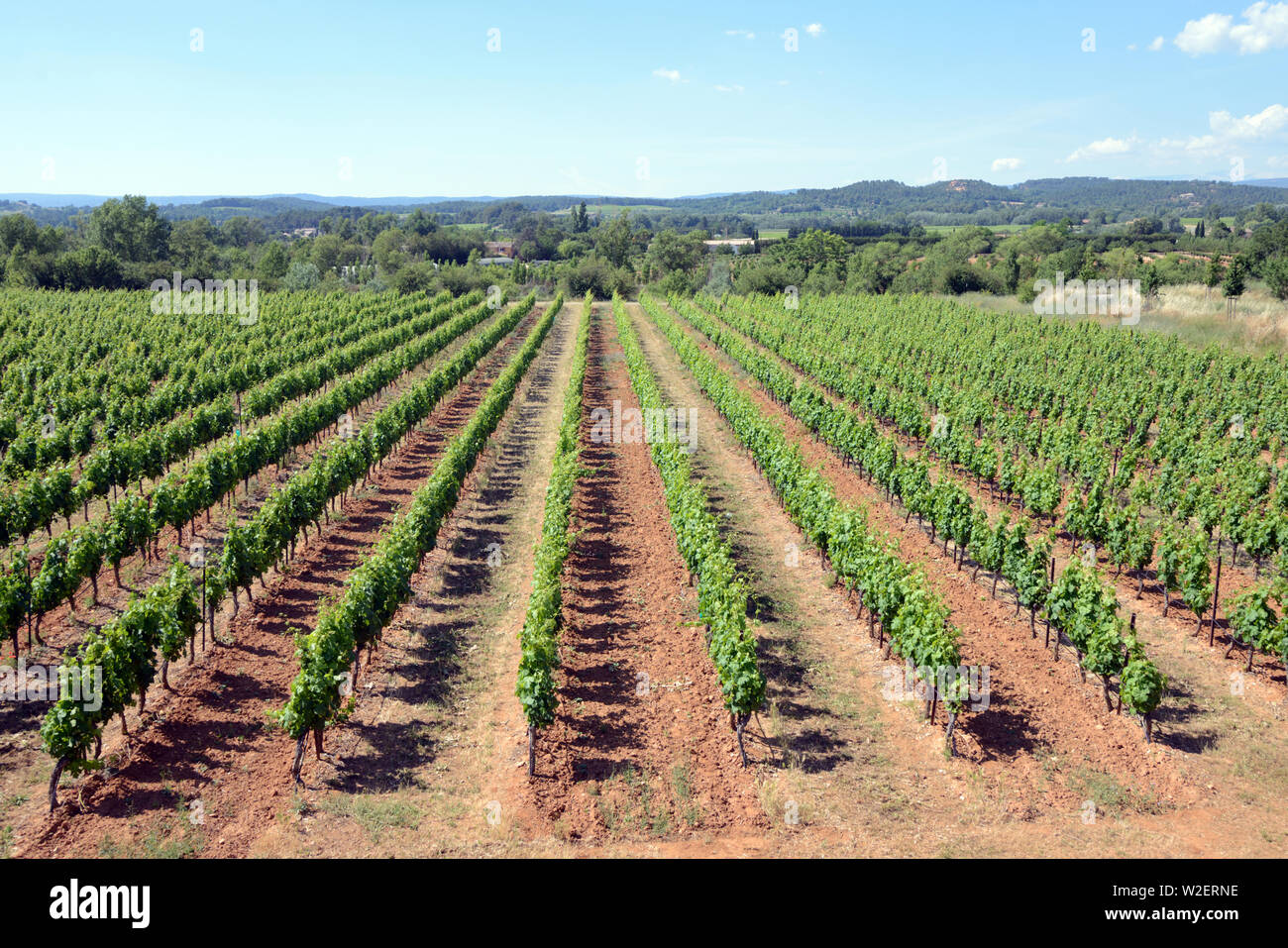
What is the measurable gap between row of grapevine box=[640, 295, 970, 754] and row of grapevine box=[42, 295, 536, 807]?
12.2 m

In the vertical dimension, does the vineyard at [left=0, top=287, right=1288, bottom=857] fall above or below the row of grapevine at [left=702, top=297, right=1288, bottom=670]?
Answer: below

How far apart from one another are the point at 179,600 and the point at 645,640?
8.52m

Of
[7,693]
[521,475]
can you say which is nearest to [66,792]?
[7,693]

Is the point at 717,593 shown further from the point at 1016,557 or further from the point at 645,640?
the point at 1016,557

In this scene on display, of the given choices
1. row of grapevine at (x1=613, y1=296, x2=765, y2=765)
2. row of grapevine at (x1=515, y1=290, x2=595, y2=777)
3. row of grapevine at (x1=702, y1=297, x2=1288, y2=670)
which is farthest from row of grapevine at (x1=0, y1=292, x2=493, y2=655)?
row of grapevine at (x1=702, y1=297, x2=1288, y2=670)

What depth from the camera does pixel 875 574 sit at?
16.3 meters

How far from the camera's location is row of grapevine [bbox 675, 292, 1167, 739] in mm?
13602

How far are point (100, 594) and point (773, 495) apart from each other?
17.9m

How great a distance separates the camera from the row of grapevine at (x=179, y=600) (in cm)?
1145

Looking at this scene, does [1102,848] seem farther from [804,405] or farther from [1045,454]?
[804,405]

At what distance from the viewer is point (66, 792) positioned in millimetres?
11773

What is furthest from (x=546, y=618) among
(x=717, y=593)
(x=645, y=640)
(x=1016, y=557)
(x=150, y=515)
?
(x=150, y=515)

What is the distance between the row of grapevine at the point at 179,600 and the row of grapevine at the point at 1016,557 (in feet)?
50.4

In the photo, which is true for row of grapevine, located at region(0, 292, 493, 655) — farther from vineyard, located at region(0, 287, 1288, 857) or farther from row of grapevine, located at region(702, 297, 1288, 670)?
row of grapevine, located at region(702, 297, 1288, 670)
